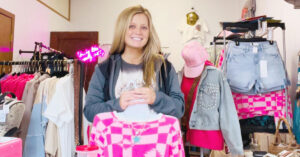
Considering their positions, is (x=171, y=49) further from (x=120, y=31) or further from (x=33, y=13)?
(x=120, y=31)

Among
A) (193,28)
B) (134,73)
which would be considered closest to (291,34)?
(134,73)

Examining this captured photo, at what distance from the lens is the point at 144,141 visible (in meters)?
1.15

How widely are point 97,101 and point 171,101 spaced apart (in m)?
0.39

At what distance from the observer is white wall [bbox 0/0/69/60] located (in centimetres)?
322

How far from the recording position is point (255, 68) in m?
2.03

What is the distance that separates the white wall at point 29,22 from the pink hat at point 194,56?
7.93 ft

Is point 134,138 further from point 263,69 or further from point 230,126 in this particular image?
point 263,69

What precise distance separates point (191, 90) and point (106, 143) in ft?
3.18

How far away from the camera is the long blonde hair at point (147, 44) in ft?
4.30

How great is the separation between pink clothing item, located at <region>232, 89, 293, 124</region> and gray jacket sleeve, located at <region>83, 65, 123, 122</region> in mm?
1335

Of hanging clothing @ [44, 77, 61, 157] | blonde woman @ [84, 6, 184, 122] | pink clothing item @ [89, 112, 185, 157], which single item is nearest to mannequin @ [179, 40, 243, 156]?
blonde woman @ [84, 6, 184, 122]

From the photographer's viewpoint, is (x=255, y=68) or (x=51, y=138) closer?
(x=51, y=138)

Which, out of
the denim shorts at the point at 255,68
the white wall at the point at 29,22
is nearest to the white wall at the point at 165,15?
the white wall at the point at 29,22

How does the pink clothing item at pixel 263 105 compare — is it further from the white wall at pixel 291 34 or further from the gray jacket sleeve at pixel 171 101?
the gray jacket sleeve at pixel 171 101
